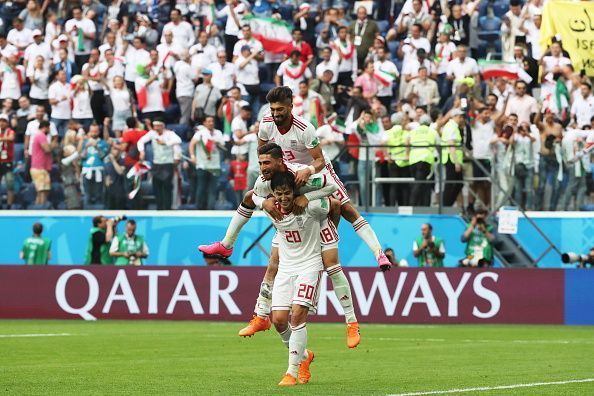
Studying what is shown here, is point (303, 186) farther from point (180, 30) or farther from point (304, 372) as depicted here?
point (180, 30)

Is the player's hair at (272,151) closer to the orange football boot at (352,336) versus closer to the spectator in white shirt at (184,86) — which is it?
the orange football boot at (352,336)

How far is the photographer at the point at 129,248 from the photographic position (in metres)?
26.9

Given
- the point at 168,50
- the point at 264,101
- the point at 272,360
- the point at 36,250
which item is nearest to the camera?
the point at 272,360

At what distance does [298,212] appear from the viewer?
12695mm

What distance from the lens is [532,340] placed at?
814 inches

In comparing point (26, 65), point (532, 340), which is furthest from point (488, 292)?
point (26, 65)

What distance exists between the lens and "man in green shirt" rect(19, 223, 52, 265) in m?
27.8

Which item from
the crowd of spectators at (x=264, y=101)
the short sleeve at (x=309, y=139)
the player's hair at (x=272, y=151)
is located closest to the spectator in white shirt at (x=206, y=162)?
the crowd of spectators at (x=264, y=101)

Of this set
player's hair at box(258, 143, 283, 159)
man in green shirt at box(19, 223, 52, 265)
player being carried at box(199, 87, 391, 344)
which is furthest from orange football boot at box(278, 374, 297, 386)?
man in green shirt at box(19, 223, 52, 265)

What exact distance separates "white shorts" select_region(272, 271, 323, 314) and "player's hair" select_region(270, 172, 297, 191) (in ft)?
3.04

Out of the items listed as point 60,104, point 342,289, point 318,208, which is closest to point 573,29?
point 60,104

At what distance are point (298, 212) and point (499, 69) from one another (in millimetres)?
17308

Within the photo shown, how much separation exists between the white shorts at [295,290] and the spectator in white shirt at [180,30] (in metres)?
18.3

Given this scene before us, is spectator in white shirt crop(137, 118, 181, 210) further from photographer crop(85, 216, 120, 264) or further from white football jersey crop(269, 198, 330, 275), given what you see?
white football jersey crop(269, 198, 330, 275)
